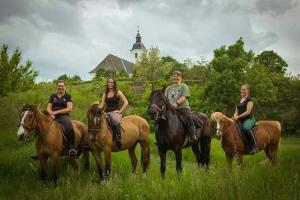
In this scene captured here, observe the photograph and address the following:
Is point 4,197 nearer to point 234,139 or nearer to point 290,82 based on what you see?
point 234,139

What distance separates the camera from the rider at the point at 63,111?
431 inches

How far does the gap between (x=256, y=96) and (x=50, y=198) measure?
34.3 m

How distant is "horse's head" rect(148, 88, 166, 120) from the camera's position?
10.0 m

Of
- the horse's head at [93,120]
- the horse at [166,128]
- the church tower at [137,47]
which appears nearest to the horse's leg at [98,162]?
the horse's head at [93,120]

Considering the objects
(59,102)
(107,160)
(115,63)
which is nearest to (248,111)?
(107,160)

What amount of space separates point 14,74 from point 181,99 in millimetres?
36103

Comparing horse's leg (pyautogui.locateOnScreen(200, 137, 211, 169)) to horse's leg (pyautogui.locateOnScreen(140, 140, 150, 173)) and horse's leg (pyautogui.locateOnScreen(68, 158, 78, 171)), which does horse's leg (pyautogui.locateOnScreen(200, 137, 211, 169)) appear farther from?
horse's leg (pyautogui.locateOnScreen(68, 158, 78, 171))

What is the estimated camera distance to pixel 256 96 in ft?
131

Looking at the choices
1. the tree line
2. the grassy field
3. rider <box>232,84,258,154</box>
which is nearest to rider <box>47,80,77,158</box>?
the grassy field

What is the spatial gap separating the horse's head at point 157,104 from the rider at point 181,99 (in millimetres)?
658

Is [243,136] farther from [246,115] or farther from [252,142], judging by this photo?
[246,115]

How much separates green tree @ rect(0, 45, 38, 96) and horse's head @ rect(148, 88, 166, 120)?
27733mm

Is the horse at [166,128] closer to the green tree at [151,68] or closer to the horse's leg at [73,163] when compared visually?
the horse's leg at [73,163]

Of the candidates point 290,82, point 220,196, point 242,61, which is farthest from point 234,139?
point 290,82
